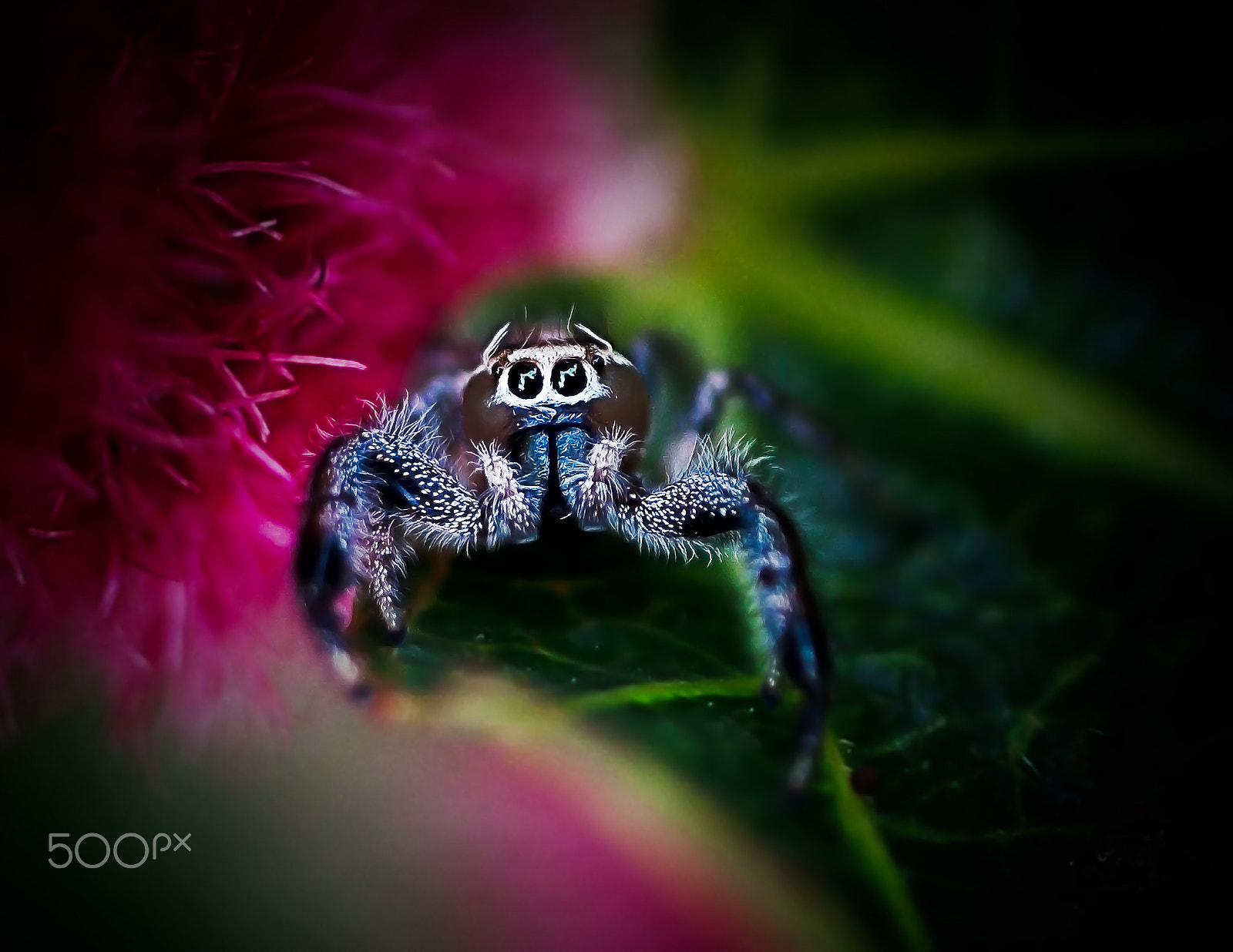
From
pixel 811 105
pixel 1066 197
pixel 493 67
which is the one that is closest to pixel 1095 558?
pixel 1066 197

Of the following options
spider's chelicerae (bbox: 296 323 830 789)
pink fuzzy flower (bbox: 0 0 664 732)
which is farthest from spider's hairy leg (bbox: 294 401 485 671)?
pink fuzzy flower (bbox: 0 0 664 732)

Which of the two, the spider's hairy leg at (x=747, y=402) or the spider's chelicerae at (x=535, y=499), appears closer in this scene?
the spider's chelicerae at (x=535, y=499)

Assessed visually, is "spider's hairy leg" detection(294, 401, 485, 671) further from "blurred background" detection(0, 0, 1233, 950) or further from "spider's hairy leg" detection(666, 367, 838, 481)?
"spider's hairy leg" detection(666, 367, 838, 481)

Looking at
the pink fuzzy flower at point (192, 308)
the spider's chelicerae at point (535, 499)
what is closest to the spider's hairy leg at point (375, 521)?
the spider's chelicerae at point (535, 499)

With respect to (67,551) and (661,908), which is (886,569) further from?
(67,551)

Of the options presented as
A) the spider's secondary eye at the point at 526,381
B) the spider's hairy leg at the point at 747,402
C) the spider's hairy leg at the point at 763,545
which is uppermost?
the spider's hairy leg at the point at 747,402

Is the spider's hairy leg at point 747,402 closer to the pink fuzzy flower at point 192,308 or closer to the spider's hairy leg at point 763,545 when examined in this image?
the spider's hairy leg at point 763,545
